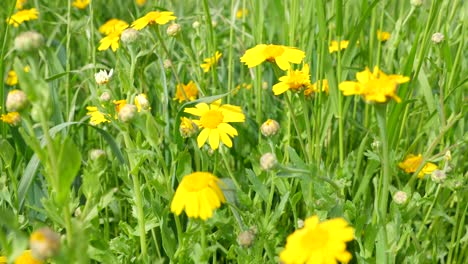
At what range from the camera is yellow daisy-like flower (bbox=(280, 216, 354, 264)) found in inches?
32.4

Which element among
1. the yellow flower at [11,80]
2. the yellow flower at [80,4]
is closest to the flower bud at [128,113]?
the yellow flower at [11,80]

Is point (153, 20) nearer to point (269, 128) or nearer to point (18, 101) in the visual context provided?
point (269, 128)

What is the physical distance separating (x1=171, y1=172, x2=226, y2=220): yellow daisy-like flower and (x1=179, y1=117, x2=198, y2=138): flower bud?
0.26m

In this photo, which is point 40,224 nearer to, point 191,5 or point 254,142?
point 254,142

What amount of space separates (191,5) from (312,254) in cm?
241

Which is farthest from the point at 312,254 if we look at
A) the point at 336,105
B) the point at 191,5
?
the point at 191,5

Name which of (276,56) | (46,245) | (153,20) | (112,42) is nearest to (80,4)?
(112,42)

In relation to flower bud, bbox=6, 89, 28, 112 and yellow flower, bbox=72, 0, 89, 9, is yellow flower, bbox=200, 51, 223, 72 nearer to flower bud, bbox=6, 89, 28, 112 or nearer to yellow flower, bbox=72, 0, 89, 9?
flower bud, bbox=6, 89, 28, 112

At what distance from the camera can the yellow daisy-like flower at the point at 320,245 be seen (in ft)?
2.70

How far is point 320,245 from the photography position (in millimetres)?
843

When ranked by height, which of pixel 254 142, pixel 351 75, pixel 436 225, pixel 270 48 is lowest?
pixel 436 225

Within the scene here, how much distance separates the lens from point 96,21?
2.61m

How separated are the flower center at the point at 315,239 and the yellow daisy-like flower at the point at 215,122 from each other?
18.9 inches

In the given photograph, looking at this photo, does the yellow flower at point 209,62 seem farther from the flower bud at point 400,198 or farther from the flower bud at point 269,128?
the flower bud at point 400,198
